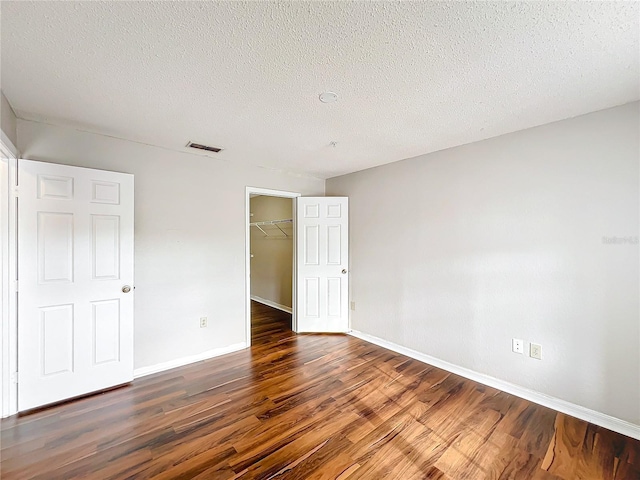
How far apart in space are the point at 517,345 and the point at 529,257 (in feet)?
2.60

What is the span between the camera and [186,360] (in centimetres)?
303

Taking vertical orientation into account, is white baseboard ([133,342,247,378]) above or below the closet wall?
below

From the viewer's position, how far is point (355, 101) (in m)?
1.97

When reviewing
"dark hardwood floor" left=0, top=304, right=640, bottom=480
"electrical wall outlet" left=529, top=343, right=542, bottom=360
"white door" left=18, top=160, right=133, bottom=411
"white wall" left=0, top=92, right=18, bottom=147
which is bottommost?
"dark hardwood floor" left=0, top=304, right=640, bottom=480

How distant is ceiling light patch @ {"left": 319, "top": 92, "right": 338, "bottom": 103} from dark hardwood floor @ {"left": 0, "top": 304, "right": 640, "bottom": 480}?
92.0 inches

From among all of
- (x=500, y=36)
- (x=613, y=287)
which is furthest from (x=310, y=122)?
(x=613, y=287)

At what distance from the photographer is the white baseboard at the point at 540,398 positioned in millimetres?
1960

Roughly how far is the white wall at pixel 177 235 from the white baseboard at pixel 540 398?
7.40ft

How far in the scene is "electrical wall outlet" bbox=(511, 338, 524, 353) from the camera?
245cm

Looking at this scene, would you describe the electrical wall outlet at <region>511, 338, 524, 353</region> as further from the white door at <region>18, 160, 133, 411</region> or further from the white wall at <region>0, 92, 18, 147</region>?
the white wall at <region>0, 92, 18, 147</region>

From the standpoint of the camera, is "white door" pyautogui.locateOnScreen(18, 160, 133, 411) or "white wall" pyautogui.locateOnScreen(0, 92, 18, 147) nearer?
"white wall" pyautogui.locateOnScreen(0, 92, 18, 147)

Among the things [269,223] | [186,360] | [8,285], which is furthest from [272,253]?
[8,285]

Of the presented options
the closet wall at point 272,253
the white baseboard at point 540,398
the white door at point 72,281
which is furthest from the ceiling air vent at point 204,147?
the white baseboard at point 540,398

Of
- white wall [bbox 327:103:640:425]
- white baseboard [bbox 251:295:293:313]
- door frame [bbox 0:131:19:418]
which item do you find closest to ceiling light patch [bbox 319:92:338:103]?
white wall [bbox 327:103:640:425]
